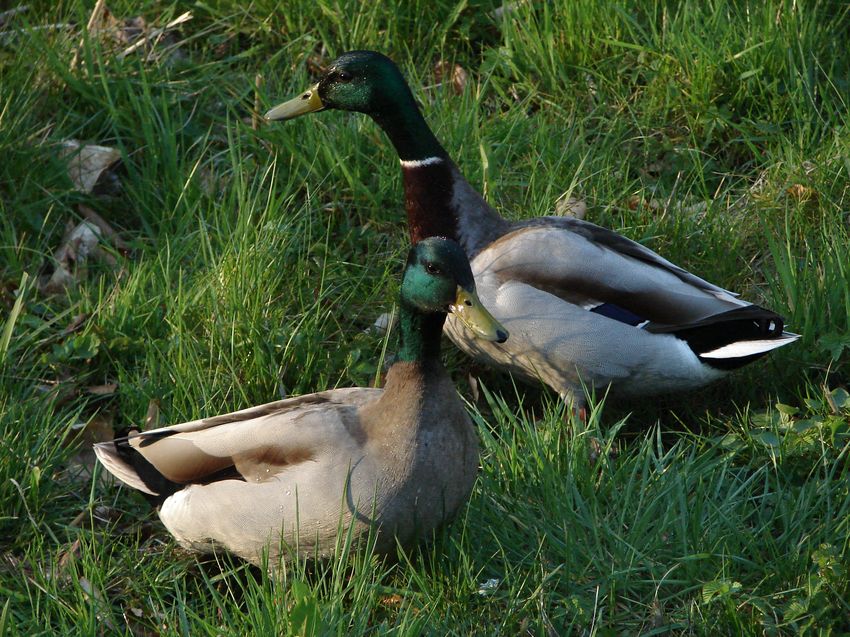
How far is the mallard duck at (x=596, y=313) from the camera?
13.3 ft

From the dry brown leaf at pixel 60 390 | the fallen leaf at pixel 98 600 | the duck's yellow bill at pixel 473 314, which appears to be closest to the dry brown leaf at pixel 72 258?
the dry brown leaf at pixel 60 390

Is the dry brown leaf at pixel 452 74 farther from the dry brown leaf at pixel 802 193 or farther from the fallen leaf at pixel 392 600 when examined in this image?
the fallen leaf at pixel 392 600

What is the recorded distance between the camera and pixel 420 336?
125 inches

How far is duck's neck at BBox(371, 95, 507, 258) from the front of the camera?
A: 14.4ft

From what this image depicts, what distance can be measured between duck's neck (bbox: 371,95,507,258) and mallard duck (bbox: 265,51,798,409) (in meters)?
0.09

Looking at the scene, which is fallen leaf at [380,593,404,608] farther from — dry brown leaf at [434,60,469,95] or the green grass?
dry brown leaf at [434,60,469,95]

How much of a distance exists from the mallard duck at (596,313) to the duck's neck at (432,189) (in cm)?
9

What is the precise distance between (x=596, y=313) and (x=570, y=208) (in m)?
0.85

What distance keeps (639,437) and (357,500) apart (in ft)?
4.44

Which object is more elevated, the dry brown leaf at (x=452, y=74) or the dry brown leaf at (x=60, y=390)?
the dry brown leaf at (x=452, y=74)

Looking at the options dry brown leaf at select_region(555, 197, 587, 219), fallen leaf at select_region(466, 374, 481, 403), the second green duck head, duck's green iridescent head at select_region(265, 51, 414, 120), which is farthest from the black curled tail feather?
duck's green iridescent head at select_region(265, 51, 414, 120)

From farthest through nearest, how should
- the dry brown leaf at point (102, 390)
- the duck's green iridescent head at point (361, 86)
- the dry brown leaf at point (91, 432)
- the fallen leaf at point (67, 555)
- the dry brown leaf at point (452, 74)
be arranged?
the dry brown leaf at point (452, 74) → the duck's green iridescent head at point (361, 86) → the dry brown leaf at point (102, 390) → the dry brown leaf at point (91, 432) → the fallen leaf at point (67, 555)

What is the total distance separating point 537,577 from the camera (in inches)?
121

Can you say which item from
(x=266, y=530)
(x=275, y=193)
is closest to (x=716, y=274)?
Result: (x=275, y=193)
